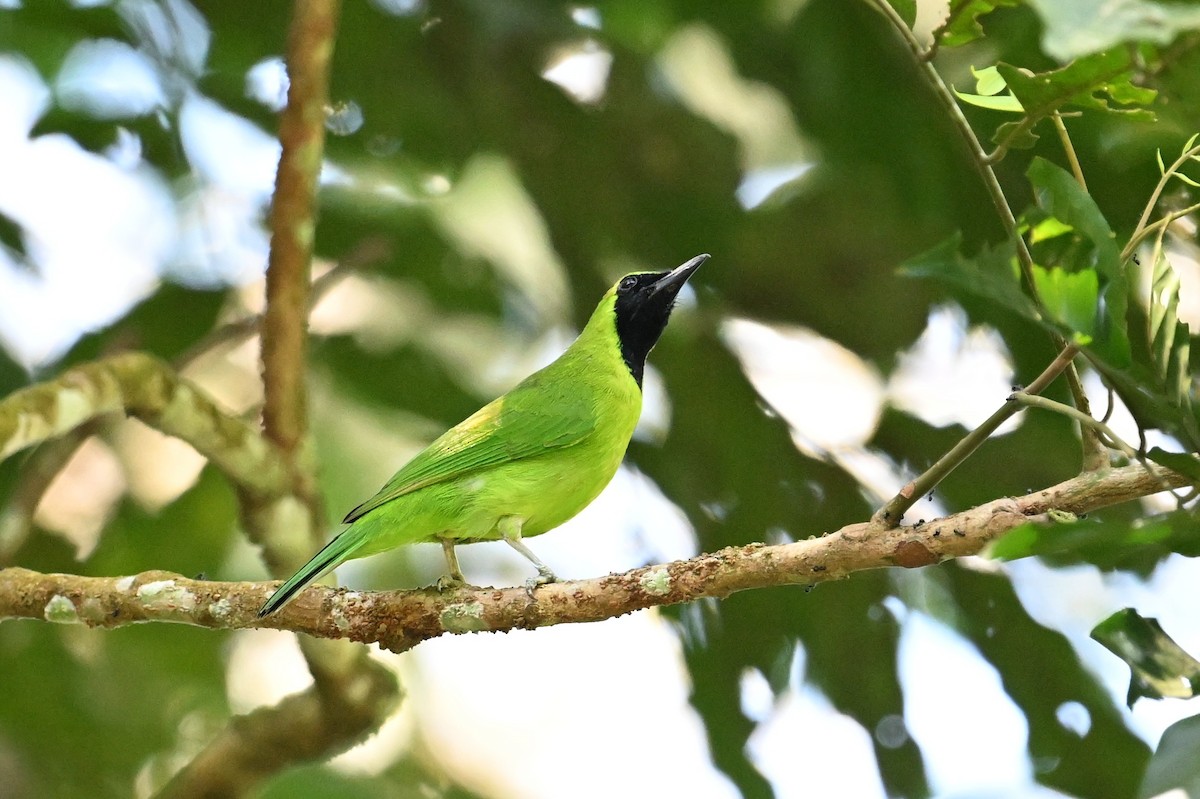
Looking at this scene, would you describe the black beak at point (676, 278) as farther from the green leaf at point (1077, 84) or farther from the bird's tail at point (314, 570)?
the green leaf at point (1077, 84)

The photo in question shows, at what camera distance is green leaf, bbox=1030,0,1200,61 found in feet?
4.10

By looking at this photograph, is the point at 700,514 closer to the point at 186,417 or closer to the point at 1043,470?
the point at 1043,470

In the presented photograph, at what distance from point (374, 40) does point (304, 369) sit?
4.97ft

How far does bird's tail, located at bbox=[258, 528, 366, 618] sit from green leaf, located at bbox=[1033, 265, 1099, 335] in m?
1.71

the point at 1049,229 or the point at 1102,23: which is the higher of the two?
the point at 1102,23

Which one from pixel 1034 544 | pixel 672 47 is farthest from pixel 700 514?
pixel 1034 544

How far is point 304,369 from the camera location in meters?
3.65

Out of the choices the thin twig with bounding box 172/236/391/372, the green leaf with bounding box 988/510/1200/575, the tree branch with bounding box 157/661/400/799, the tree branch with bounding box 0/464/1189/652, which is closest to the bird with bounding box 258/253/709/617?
the tree branch with bounding box 0/464/1189/652

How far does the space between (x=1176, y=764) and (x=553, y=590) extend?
1.32m

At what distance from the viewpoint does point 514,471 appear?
312 cm

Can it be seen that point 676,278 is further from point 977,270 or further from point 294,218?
point 977,270

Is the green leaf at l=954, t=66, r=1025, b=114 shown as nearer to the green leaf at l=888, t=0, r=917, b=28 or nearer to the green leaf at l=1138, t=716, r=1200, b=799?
the green leaf at l=888, t=0, r=917, b=28

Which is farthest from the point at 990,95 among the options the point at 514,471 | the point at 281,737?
the point at 281,737

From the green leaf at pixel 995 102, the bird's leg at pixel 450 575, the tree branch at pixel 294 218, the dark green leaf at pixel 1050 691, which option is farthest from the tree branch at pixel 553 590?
the dark green leaf at pixel 1050 691
